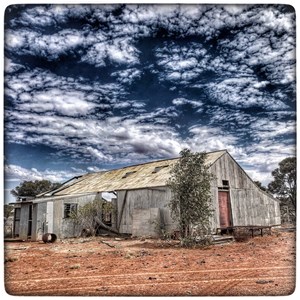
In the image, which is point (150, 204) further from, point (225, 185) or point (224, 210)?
point (225, 185)

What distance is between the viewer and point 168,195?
47.4 ft

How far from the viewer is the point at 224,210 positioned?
15117 millimetres

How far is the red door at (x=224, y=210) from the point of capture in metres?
14.9

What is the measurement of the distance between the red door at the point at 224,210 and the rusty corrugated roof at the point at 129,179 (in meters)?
1.73

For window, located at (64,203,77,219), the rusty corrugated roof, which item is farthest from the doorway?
window, located at (64,203,77,219)

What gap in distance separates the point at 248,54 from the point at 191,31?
1276mm

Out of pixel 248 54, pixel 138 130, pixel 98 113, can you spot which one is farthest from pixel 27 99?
A: pixel 248 54

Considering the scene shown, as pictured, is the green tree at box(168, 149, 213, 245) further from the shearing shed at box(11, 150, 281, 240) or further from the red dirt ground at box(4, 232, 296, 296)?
the shearing shed at box(11, 150, 281, 240)

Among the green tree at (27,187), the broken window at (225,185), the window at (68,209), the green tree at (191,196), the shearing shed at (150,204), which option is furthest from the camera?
the window at (68,209)

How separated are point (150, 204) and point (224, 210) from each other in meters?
3.11

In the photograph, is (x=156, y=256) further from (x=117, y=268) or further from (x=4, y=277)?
(x=4, y=277)

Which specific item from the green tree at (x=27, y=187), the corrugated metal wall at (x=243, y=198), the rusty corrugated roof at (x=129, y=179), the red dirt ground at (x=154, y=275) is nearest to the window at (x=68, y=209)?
the rusty corrugated roof at (x=129, y=179)

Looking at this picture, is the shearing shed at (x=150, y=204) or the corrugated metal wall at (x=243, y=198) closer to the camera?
the shearing shed at (x=150, y=204)

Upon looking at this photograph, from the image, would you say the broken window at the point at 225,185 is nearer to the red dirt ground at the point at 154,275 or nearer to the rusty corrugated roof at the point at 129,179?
the rusty corrugated roof at the point at 129,179
